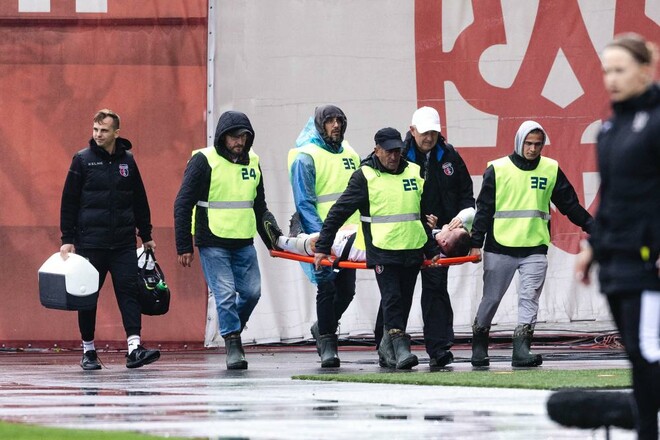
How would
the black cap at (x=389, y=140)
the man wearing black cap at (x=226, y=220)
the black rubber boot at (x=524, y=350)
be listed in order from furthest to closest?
the man wearing black cap at (x=226, y=220) < the black rubber boot at (x=524, y=350) < the black cap at (x=389, y=140)

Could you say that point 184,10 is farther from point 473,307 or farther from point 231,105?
point 473,307

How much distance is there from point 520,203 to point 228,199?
7.54 feet

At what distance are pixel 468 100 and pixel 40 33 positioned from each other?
4241 mm

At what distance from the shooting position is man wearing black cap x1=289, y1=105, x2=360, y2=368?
12883mm

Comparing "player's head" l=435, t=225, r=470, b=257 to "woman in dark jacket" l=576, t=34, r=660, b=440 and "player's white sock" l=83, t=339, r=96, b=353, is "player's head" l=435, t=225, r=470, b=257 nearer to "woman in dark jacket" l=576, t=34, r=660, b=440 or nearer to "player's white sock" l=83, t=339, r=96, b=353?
"player's white sock" l=83, t=339, r=96, b=353

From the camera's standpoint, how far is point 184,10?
15883 millimetres

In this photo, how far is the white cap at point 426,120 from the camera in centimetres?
1249

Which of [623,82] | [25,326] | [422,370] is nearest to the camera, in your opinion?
[623,82]

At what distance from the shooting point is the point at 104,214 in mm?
13164

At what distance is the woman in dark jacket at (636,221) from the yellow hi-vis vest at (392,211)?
622 cm

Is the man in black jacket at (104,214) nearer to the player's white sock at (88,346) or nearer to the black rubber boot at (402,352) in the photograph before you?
the player's white sock at (88,346)

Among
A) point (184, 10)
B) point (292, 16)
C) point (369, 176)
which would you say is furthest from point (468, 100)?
point (369, 176)

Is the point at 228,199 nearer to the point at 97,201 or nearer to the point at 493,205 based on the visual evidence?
the point at 97,201

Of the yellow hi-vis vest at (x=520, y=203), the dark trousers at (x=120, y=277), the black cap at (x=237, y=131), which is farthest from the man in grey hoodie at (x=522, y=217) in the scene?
the dark trousers at (x=120, y=277)
